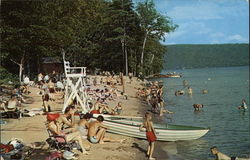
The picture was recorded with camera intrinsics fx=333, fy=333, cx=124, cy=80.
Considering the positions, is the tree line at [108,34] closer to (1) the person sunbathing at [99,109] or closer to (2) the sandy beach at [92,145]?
(1) the person sunbathing at [99,109]

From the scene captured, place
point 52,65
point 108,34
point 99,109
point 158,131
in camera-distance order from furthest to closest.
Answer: point 108,34 < point 52,65 < point 99,109 < point 158,131

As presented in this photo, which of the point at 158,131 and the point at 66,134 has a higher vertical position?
the point at 66,134

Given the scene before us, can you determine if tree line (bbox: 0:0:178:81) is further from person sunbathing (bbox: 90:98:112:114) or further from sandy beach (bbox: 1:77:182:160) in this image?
sandy beach (bbox: 1:77:182:160)

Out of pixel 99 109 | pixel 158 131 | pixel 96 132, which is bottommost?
pixel 158 131

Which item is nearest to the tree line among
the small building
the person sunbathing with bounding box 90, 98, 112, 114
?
the small building

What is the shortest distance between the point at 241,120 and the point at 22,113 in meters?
14.0

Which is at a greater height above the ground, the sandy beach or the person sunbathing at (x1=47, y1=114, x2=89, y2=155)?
the person sunbathing at (x1=47, y1=114, x2=89, y2=155)

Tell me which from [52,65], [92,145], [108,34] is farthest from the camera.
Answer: [108,34]

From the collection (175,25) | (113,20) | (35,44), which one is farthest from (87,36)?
(35,44)

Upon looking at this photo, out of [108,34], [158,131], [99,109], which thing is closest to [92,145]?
[158,131]

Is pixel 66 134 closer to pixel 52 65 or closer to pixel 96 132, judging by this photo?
pixel 96 132

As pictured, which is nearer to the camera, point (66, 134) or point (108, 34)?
point (66, 134)

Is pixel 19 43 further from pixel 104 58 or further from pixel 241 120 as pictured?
pixel 104 58

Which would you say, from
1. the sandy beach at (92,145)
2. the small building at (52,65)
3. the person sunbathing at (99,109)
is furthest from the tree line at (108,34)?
the sandy beach at (92,145)
